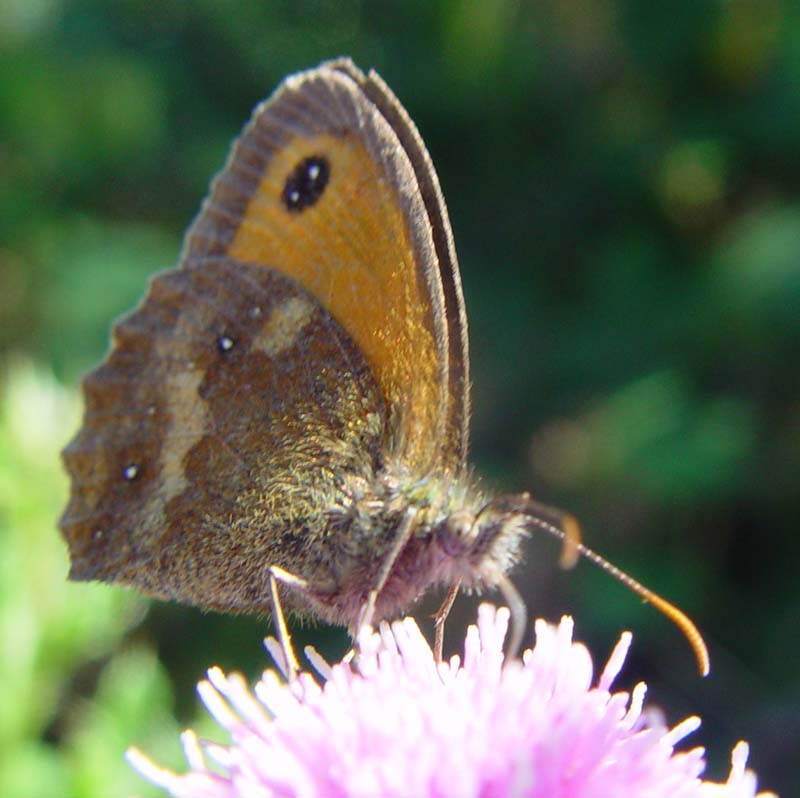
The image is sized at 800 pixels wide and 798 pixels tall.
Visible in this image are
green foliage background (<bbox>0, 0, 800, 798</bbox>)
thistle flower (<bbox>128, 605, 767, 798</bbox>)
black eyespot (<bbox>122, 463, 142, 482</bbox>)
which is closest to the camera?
thistle flower (<bbox>128, 605, 767, 798</bbox>)

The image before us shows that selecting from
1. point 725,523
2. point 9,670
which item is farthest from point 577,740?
point 725,523

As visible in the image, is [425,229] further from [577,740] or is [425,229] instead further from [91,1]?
[91,1]

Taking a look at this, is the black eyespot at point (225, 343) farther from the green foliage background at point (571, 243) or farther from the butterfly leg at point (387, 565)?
the green foliage background at point (571, 243)

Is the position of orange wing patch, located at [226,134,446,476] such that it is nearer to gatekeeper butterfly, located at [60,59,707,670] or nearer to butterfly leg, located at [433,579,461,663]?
gatekeeper butterfly, located at [60,59,707,670]

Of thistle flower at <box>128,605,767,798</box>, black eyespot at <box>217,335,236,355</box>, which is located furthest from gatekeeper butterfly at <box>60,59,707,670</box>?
thistle flower at <box>128,605,767,798</box>

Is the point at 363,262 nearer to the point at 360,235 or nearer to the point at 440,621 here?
the point at 360,235

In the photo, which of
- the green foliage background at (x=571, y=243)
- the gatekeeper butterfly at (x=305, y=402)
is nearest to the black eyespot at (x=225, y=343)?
the gatekeeper butterfly at (x=305, y=402)

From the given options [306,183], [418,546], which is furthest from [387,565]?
[306,183]

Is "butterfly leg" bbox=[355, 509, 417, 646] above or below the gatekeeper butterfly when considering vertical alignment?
below
